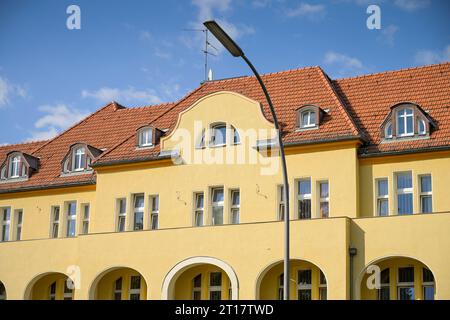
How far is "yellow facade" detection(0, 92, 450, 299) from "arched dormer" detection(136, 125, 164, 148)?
0.98 m

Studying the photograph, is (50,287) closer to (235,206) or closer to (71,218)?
(71,218)

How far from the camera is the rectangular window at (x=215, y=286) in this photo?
91.2ft

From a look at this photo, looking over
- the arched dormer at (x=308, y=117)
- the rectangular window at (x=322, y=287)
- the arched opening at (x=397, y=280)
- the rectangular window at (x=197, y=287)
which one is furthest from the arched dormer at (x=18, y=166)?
the arched opening at (x=397, y=280)

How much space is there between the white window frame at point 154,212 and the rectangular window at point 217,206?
2307mm

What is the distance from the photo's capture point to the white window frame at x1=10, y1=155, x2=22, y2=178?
3462 cm

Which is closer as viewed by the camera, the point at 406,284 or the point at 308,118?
the point at 406,284

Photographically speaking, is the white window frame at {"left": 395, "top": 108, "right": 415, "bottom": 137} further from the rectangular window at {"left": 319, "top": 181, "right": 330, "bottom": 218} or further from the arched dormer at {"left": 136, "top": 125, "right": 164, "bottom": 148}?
the arched dormer at {"left": 136, "top": 125, "right": 164, "bottom": 148}

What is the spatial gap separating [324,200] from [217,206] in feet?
13.0

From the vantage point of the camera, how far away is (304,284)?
26.2 meters

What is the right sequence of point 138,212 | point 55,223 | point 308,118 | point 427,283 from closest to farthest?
point 427,283 → point 308,118 → point 138,212 → point 55,223

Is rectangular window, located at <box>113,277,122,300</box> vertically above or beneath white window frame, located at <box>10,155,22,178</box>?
beneath

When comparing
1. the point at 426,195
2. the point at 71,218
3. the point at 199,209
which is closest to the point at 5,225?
the point at 71,218

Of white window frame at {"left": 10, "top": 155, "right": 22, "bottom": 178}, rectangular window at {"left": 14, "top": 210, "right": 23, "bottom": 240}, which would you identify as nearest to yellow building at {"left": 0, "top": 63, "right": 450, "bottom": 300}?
rectangular window at {"left": 14, "top": 210, "right": 23, "bottom": 240}

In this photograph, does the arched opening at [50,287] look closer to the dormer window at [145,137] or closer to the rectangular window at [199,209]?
the dormer window at [145,137]
